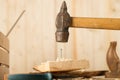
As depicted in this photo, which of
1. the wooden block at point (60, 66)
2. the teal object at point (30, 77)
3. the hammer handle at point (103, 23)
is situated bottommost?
the teal object at point (30, 77)

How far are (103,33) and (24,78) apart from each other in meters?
0.96

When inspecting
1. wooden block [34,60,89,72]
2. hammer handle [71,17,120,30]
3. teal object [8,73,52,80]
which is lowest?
teal object [8,73,52,80]

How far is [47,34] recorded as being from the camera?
187cm

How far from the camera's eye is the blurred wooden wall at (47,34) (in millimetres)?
1846

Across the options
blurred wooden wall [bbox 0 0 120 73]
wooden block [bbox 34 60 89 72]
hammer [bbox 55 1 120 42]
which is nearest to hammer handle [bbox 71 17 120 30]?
hammer [bbox 55 1 120 42]

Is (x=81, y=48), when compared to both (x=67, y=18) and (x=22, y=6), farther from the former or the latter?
(x=67, y=18)

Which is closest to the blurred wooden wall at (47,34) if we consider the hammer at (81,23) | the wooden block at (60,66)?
the wooden block at (60,66)

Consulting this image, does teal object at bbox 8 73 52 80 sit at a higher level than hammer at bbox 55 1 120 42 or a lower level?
lower

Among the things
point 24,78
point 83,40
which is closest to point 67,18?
point 24,78

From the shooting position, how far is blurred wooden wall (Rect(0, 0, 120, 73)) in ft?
6.06

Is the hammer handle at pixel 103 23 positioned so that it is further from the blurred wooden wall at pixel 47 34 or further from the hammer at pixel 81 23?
the blurred wooden wall at pixel 47 34

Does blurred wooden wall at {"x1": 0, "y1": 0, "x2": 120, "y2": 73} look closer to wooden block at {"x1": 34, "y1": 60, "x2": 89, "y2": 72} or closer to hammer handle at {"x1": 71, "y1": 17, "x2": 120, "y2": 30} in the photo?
wooden block at {"x1": 34, "y1": 60, "x2": 89, "y2": 72}

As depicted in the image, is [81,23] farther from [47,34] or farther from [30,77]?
[47,34]

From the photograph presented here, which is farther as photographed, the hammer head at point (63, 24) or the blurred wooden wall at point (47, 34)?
the blurred wooden wall at point (47, 34)
